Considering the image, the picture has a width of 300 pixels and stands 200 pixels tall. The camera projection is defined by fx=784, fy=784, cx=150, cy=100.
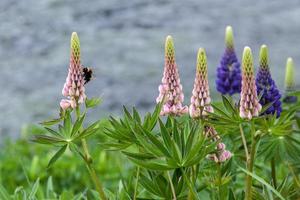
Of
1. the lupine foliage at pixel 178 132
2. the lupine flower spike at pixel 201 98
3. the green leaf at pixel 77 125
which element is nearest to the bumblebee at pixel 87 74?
the lupine foliage at pixel 178 132

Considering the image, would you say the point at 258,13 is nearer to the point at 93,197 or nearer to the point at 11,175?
the point at 11,175

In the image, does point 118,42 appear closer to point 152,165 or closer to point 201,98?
point 201,98

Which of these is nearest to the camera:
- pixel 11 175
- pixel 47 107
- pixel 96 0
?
pixel 11 175

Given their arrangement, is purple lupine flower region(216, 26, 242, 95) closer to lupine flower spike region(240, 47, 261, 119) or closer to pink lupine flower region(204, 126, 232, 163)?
pink lupine flower region(204, 126, 232, 163)

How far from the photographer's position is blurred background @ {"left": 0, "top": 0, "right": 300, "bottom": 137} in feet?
23.0

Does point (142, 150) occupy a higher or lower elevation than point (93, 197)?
higher

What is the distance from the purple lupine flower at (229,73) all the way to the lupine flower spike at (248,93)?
1.05 metres

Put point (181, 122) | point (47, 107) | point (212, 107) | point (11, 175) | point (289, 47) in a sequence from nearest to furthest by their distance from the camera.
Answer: point (212, 107)
point (181, 122)
point (11, 175)
point (47, 107)
point (289, 47)

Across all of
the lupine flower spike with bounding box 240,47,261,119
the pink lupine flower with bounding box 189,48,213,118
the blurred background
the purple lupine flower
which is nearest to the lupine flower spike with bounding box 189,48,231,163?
the pink lupine flower with bounding box 189,48,213,118

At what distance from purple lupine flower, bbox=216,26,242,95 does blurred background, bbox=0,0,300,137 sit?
349 centimetres

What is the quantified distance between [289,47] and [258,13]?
3.28 feet

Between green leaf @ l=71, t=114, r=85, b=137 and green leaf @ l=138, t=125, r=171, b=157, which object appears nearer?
green leaf @ l=138, t=125, r=171, b=157

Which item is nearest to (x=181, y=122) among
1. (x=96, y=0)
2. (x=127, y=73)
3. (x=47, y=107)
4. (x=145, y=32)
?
(x=47, y=107)

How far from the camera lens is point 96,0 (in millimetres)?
9680
